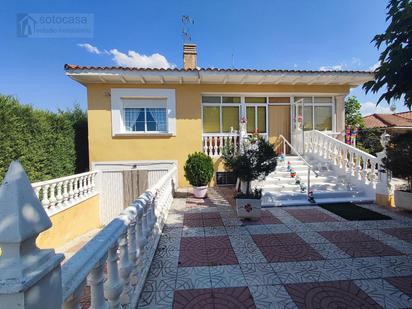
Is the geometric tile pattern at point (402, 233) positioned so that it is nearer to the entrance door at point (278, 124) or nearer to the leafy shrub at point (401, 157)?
the leafy shrub at point (401, 157)

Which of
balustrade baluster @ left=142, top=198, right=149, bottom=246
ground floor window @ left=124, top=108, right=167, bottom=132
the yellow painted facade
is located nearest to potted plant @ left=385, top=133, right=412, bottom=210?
balustrade baluster @ left=142, top=198, right=149, bottom=246

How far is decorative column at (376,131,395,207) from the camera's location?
19.8 ft

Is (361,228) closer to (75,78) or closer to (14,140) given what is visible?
(14,140)

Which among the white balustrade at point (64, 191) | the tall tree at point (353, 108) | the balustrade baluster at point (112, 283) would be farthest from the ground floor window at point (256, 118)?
the tall tree at point (353, 108)

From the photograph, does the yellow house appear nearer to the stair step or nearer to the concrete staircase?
the concrete staircase

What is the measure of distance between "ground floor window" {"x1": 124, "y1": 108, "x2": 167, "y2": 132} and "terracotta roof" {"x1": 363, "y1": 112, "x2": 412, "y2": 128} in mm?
19786

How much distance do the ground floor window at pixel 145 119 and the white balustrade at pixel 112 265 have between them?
6440mm

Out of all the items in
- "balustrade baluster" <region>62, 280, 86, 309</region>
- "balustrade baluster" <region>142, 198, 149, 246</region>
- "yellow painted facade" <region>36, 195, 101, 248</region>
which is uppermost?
"balustrade baluster" <region>62, 280, 86, 309</region>

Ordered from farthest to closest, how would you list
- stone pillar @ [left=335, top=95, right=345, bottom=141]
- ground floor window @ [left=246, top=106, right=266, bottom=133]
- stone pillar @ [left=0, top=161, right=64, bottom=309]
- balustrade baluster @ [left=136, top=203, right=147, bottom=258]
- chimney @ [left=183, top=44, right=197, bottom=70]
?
chimney @ [left=183, top=44, right=197, bottom=70] → ground floor window @ [left=246, top=106, right=266, bottom=133] → stone pillar @ [left=335, top=95, right=345, bottom=141] → balustrade baluster @ [left=136, top=203, right=147, bottom=258] → stone pillar @ [left=0, top=161, right=64, bottom=309]

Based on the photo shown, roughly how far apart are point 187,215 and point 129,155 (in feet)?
15.4

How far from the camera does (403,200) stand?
5.45 metres

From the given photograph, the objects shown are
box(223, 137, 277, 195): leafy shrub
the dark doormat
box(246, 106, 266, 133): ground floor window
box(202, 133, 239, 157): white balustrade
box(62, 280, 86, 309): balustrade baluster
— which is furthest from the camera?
box(246, 106, 266, 133): ground floor window

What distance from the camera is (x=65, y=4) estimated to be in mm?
7184

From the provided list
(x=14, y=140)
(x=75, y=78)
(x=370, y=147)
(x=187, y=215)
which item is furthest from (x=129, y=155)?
(x=370, y=147)
